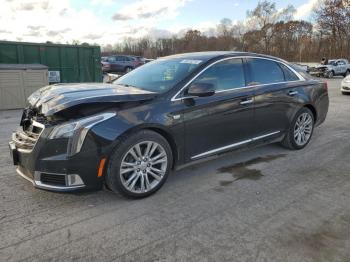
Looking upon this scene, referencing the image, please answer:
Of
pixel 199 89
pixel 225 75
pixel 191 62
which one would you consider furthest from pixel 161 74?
pixel 225 75

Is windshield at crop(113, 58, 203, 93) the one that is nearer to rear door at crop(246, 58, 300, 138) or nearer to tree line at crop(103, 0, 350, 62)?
rear door at crop(246, 58, 300, 138)

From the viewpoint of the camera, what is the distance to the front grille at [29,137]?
330 cm

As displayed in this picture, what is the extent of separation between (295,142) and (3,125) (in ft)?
21.1

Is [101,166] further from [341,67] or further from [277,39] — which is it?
[277,39]

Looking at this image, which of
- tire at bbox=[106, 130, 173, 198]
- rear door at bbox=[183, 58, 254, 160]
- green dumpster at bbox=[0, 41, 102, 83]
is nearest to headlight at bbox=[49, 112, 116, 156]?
tire at bbox=[106, 130, 173, 198]

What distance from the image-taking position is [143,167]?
358 cm

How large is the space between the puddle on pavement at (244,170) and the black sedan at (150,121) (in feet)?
0.99

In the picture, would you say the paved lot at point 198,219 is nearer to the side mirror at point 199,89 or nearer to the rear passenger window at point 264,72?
the side mirror at point 199,89

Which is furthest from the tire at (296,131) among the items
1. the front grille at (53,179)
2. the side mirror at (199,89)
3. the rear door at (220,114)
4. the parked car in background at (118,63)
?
the parked car in background at (118,63)

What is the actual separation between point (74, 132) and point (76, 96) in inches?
17.5

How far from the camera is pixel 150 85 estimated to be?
411 cm

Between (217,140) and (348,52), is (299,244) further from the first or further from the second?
(348,52)

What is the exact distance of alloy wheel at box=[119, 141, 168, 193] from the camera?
3457mm

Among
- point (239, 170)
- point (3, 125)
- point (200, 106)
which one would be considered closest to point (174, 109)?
point (200, 106)
